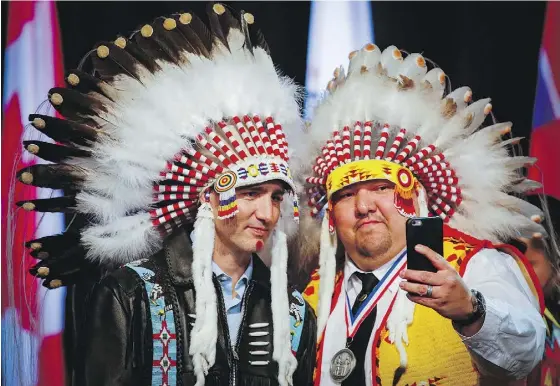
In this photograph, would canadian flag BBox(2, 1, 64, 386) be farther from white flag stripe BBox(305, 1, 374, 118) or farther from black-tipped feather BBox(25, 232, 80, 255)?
white flag stripe BBox(305, 1, 374, 118)

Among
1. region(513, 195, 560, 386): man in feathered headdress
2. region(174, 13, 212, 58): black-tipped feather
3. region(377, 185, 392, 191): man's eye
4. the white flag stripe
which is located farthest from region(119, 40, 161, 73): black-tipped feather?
region(513, 195, 560, 386): man in feathered headdress

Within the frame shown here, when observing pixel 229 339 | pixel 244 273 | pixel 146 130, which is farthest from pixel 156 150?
pixel 229 339

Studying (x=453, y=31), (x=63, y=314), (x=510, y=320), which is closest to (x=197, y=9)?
(x=453, y=31)

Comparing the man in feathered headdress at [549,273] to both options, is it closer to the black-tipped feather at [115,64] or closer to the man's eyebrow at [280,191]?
the man's eyebrow at [280,191]

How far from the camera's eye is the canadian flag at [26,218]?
11.5 feet

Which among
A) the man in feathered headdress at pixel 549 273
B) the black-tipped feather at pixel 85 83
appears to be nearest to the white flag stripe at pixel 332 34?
the man in feathered headdress at pixel 549 273

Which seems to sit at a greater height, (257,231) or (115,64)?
(115,64)

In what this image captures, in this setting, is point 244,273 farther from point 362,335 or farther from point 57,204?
point 57,204

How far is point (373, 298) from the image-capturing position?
11.9 ft

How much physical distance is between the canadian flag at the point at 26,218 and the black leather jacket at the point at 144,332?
1.04 feet

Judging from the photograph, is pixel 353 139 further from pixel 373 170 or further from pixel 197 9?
pixel 197 9

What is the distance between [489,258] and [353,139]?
2.83ft

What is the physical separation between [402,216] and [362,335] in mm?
586

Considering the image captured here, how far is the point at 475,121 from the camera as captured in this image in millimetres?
3951
